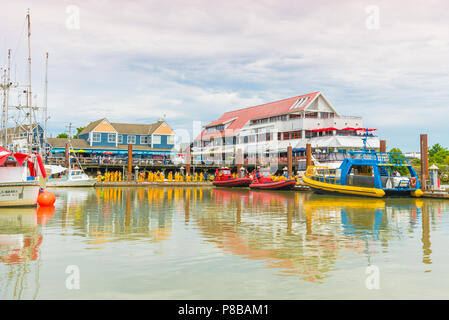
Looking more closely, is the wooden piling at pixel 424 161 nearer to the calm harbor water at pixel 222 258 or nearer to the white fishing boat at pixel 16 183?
the calm harbor water at pixel 222 258

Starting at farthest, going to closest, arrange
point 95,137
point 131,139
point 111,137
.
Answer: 1. point 131,139
2. point 111,137
3. point 95,137

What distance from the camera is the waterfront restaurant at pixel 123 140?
73438mm

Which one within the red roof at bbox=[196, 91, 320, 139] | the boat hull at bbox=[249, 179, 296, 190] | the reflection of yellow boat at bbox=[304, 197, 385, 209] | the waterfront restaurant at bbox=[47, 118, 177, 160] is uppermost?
the red roof at bbox=[196, 91, 320, 139]

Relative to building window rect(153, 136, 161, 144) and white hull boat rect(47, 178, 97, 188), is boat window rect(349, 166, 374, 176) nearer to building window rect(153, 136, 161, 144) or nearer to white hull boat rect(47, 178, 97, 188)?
white hull boat rect(47, 178, 97, 188)

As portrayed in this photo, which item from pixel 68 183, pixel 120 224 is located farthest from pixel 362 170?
pixel 68 183

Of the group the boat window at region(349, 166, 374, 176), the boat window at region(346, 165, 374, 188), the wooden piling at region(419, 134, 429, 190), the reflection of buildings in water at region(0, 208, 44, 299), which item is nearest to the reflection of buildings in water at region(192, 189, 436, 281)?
the reflection of buildings in water at region(0, 208, 44, 299)

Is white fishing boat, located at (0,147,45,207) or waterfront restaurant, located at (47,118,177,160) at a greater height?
waterfront restaurant, located at (47,118,177,160)

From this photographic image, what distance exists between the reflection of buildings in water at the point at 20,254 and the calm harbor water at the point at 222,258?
0.02 meters

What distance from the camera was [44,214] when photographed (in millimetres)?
22453

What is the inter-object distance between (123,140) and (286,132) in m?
28.7

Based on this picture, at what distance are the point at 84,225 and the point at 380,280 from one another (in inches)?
504

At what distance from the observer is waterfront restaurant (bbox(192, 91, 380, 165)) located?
206ft

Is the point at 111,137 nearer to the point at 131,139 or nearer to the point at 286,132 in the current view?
the point at 131,139
